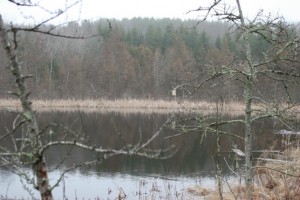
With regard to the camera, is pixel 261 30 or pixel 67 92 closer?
pixel 261 30

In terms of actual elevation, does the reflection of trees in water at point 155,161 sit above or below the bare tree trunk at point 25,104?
below

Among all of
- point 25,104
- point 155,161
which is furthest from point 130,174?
point 25,104

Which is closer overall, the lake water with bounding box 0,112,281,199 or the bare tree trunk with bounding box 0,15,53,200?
the bare tree trunk with bounding box 0,15,53,200

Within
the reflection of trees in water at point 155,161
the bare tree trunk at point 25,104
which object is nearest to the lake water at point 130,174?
the reflection of trees in water at point 155,161

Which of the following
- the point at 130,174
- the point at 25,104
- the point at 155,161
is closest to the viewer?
the point at 25,104

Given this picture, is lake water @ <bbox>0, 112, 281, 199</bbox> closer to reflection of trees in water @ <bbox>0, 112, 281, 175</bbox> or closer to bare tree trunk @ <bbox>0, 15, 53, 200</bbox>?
reflection of trees in water @ <bbox>0, 112, 281, 175</bbox>

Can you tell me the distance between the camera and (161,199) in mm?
A: 9445

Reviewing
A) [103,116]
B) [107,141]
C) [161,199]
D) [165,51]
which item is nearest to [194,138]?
[107,141]

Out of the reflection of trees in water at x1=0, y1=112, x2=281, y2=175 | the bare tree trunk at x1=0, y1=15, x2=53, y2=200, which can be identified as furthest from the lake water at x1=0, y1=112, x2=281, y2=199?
the bare tree trunk at x1=0, y1=15, x2=53, y2=200

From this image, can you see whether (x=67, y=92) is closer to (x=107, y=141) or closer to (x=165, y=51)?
(x=165, y=51)

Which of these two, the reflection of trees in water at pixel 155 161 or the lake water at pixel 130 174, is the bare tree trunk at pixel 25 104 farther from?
the reflection of trees in water at pixel 155 161

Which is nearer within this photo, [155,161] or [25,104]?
[25,104]

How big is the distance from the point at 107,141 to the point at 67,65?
29.3 metres

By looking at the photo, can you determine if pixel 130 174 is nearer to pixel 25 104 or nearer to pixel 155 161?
pixel 155 161
